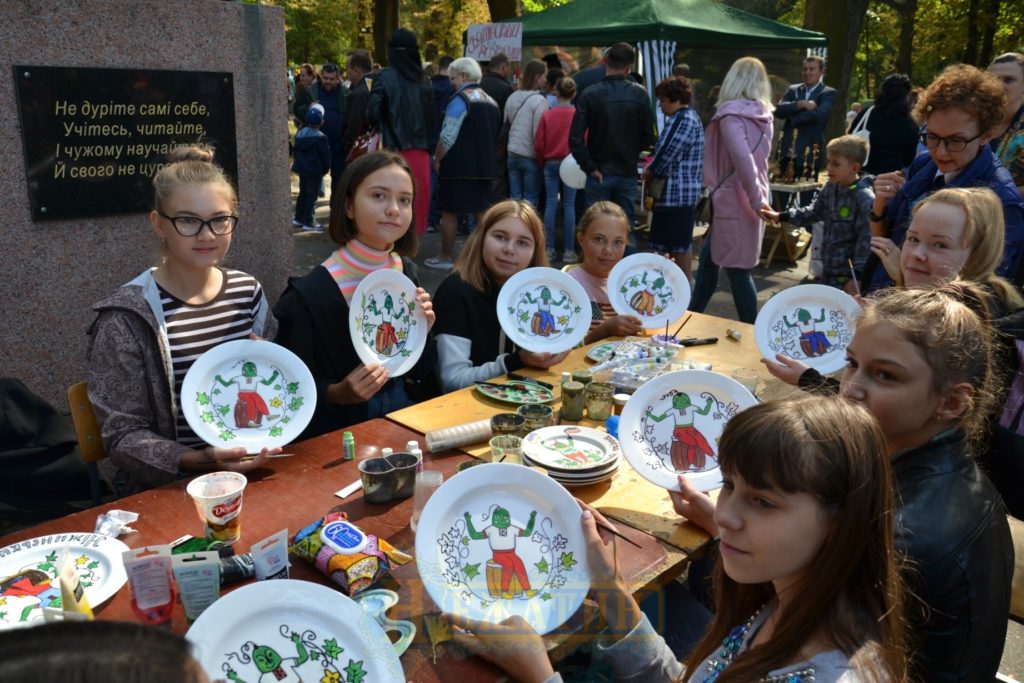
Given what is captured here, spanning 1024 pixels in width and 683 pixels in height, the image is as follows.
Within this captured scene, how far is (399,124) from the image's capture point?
7.89 metres

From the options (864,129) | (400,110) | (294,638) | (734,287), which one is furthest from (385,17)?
(294,638)

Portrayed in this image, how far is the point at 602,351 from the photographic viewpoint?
3.87 metres

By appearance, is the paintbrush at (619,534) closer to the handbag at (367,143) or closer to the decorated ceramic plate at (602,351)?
the decorated ceramic plate at (602,351)

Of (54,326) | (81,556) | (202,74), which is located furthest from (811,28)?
(81,556)

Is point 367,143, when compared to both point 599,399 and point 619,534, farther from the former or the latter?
point 619,534

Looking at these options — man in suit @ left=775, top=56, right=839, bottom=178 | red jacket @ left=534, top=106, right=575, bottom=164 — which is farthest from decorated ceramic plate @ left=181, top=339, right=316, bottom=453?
man in suit @ left=775, top=56, right=839, bottom=178

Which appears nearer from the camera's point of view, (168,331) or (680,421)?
(680,421)

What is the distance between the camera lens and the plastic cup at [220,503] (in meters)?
2.03

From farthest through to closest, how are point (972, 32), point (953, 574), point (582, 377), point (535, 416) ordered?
1. point (972, 32)
2. point (582, 377)
3. point (535, 416)
4. point (953, 574)

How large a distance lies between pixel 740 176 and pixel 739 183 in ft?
0.20

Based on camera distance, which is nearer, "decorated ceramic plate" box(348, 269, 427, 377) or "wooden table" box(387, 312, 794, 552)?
"wooden table" box(387, 312, 794, 552)

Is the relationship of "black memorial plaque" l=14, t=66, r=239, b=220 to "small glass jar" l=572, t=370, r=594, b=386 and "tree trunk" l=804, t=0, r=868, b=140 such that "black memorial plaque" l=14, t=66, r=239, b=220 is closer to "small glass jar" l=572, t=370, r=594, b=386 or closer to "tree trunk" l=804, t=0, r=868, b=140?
"small glass jar" l=572, t=370, r=594, b=386

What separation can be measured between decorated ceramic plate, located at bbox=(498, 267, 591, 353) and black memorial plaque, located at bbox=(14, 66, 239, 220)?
201 cm

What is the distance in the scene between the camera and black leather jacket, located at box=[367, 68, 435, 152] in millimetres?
7762
